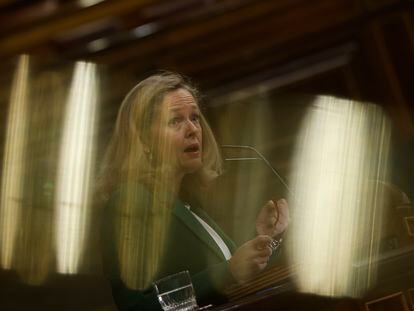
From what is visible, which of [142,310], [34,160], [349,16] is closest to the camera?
[142,310]

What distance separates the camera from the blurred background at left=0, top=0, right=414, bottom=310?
112cm

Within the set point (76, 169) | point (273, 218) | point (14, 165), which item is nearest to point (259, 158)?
point (273, 218)

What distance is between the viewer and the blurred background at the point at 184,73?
112cm

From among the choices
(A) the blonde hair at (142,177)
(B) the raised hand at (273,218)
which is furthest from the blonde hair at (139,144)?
(B) the raised hand at (273,218)

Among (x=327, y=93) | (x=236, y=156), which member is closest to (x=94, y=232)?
(x=236, y=156)

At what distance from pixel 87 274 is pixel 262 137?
455mm

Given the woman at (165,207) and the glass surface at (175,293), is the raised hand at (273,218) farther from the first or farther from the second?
the glass surface at (175,293)

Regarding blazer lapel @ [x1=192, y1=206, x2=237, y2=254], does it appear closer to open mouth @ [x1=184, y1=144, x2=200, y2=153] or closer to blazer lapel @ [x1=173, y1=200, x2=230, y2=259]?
blazer lapel @ [x1=173, y1=200, x2=230, y2=259]

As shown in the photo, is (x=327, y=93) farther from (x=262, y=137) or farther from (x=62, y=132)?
(x=62, y=132)

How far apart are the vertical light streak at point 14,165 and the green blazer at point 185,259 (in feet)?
0.62

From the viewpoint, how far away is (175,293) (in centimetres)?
106

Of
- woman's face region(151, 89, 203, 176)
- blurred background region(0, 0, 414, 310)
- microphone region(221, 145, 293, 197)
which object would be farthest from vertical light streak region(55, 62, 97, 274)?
microphone region(221, 145, 293, 197)

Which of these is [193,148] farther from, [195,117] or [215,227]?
[215,227]

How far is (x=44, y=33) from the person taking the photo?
1.26m
